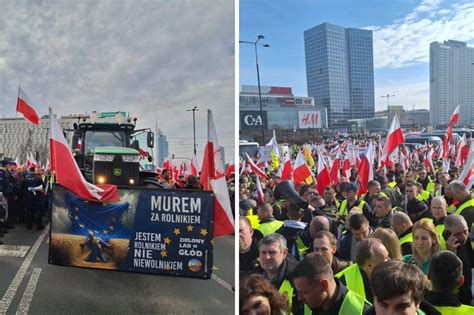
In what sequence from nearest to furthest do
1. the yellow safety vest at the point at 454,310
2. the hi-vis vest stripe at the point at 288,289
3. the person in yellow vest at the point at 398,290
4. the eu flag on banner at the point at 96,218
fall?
1. the person in yellow vest at the point at 398,290
2. the yellow safety vest at the point at 454,310
3. the hi-vis vest stripe at the point at 288,289
4. the eu flag on banner at the point at 96,218

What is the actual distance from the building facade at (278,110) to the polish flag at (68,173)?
1770 mm

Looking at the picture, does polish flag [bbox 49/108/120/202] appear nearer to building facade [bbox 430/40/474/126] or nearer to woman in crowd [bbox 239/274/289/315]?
woman in crowd [bbox 239/274/289/315]

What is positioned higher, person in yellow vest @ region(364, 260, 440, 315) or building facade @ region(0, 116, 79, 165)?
building facade @ region(0, 116, 79, 165)

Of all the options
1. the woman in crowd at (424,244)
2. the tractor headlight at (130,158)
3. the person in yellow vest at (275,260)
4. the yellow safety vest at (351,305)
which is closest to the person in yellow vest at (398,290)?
the yellow safety vest at (351,305)

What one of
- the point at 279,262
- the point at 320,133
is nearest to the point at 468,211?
the point at 320,133

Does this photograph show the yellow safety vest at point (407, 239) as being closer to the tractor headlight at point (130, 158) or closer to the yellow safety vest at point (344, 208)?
the yellow safety vest at point (344, 208)

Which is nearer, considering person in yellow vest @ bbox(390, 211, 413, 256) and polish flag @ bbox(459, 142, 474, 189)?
person in yellow vest @ bbox(390, 211, 413, 256)

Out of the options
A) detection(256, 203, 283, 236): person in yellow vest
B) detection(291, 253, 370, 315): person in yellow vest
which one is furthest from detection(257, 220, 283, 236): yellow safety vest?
detection(291, 253, 370, 315): person in yellow vest

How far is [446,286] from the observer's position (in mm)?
1987

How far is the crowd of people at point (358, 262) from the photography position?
169 cm

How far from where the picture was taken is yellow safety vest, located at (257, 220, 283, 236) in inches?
124

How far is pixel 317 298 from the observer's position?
70.5 inches

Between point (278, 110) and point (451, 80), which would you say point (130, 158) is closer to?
point (278, 110)

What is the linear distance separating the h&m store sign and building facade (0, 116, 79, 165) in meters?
3.61
